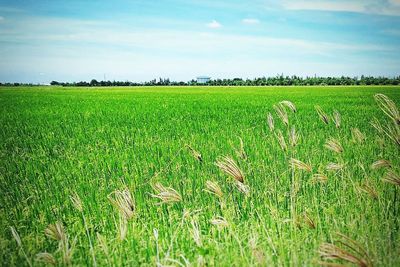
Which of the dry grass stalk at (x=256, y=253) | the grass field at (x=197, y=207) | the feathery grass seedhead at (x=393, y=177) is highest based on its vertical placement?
the feathery grass seedhead at (x=393, y=177)

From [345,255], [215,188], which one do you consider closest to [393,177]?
[345,255]

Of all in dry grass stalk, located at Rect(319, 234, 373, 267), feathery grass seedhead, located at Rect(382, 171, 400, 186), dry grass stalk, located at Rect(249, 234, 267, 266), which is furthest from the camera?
feathery grass seedhead, located at Rect(382, 171, 400, 186)

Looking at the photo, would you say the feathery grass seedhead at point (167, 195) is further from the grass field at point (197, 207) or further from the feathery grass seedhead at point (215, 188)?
the feathery grass seedhead at point (215, 188)

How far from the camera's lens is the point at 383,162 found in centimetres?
210

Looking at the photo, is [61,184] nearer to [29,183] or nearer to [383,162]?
[29,183]

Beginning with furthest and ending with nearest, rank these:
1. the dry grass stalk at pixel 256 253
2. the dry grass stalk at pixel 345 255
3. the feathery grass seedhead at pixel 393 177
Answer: the feathery grass seedhead at pixel 393 177, the dry grass stalk at pixel 256 253, the dry grass stalk at pixel 345 255

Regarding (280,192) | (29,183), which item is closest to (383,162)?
(280,192)

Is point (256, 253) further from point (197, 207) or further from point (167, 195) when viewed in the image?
point (197, 207)

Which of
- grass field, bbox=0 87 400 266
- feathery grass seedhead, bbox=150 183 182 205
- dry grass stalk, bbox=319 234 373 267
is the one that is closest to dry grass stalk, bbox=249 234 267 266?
grass field, bbox=0 87 400 266

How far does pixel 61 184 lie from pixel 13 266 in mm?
1772

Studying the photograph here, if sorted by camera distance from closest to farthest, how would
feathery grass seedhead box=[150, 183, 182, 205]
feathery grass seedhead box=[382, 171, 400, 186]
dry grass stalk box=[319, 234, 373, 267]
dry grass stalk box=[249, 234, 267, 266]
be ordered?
dry grass stalk box=[319, 234, 373, 267]
dry grass stalk box=[249, 234, 267, 266]
feathery grass seedhead box=[150, 183, 182, 205]
feathery grass seedhead box=[382, 171, 400, 186]

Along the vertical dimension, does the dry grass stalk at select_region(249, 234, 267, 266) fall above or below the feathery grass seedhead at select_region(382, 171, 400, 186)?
below

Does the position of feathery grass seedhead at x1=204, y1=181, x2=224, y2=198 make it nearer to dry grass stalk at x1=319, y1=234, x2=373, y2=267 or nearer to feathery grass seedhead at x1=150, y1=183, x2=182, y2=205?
feathery grass seedhead at x1=150, y1=183, x2=182, y2=205

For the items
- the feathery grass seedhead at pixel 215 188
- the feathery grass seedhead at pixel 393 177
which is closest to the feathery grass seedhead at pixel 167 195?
the feathery grass seedhead at pixel 215 188
